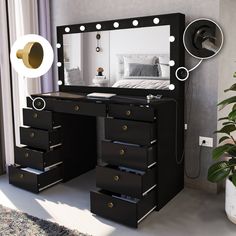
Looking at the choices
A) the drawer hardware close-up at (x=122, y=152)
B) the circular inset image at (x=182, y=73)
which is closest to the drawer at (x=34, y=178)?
the drawer hardware close-up at (x=122, y=152)

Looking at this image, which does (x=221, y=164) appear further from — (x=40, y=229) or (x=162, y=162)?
(x=40, y=229)

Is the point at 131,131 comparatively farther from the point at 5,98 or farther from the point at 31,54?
the point at 5,98

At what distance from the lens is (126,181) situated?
229cm

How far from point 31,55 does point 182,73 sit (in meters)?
1.20

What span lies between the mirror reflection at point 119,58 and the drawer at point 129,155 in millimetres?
676

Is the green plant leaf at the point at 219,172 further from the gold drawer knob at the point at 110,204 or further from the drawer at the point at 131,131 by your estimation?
the gold drawer knob at the point at 110,204

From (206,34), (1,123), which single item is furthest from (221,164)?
(1,123)

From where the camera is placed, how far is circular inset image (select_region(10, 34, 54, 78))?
8.41 ft

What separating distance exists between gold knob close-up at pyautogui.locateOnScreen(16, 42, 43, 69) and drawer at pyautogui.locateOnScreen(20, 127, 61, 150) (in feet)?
1.87

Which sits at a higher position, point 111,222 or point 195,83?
point 195,83

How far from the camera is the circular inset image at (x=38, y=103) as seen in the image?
287 centimetres

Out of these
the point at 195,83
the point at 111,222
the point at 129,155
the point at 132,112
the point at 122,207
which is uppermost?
the point at 195,83

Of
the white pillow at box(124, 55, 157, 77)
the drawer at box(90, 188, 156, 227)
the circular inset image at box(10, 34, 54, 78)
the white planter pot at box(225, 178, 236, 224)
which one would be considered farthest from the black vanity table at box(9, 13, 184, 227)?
the white planter pot at box(225, 178, 236, 224)

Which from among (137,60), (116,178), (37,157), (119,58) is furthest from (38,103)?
(116,178)
